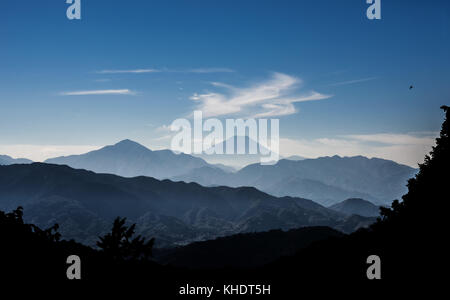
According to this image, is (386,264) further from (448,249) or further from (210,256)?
(210,256)

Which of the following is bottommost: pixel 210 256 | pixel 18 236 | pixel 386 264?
pixel 210 256

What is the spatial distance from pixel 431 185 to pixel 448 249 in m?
20.2

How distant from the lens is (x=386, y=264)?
1136 inches

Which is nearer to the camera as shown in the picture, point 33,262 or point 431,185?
point 33,262

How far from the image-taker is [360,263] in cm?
3269
